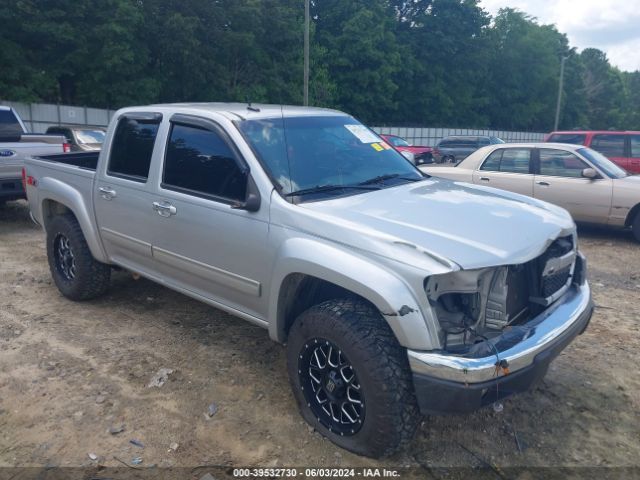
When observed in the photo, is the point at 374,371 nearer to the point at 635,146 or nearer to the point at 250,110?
the point at 250,110

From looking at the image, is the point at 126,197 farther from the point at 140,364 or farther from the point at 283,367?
the point at 283,367

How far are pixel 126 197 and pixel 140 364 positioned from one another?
1.32 metres

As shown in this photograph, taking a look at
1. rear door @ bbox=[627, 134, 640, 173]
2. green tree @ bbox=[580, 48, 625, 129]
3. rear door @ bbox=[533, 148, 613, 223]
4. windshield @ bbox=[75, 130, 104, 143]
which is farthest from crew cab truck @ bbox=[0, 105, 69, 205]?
green tree @ bbox=[580, 48, 625, 129]

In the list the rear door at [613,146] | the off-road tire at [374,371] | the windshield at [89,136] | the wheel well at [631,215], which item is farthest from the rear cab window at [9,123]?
the rear door at [613,146]

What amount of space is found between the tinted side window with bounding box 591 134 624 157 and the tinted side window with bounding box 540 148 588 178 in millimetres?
3878

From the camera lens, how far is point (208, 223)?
12.2 feet

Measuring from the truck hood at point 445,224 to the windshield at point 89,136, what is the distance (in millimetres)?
11436

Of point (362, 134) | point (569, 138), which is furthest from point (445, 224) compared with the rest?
point (569, 138)

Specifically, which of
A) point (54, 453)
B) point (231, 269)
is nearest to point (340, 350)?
point (231, 269)

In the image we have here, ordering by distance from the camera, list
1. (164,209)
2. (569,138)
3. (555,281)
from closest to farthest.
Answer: (555,281)
(164,209)
(569,138)

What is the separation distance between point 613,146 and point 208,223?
10.8 meters

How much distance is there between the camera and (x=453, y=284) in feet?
9.09

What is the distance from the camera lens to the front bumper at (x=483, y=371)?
265 centimetres

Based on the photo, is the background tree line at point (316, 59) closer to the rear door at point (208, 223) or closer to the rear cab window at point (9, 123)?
the rear cab window at point (9, 123)
